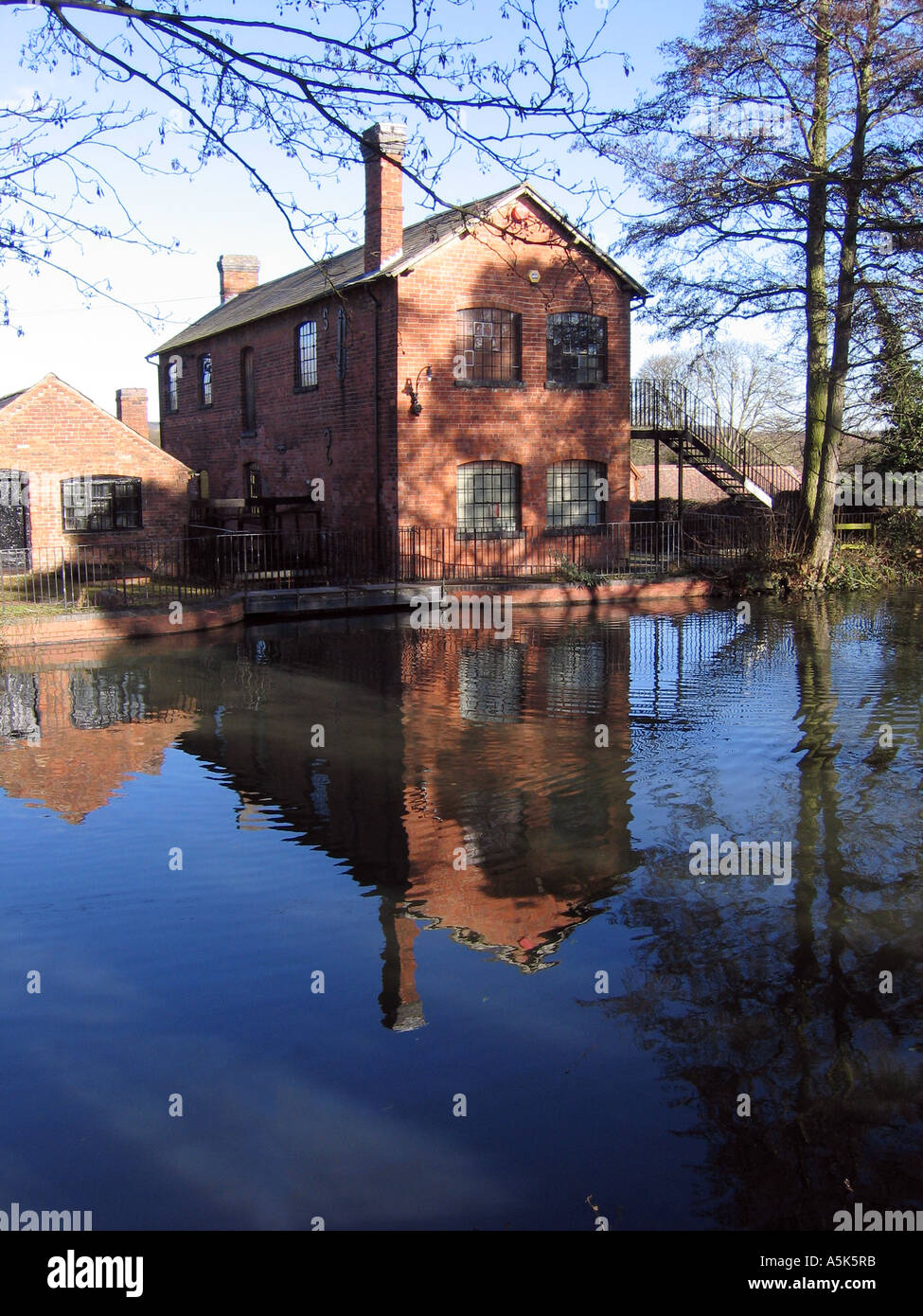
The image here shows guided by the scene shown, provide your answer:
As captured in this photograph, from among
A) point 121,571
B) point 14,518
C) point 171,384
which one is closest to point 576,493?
point 121,571

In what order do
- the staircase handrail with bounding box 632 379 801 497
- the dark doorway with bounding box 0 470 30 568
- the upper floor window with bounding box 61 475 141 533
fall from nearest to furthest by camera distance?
the dark doorway with bounding box 0 470 30 568
the upper floor window with bounding box 61 475 141 533
the staircase handrail with bounding box 632 379 801 497

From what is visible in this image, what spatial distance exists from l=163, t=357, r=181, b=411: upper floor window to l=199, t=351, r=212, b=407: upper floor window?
6.22 ft

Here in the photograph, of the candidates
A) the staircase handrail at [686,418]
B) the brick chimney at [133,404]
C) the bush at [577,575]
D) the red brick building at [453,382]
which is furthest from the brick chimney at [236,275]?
the bush at [577,575]

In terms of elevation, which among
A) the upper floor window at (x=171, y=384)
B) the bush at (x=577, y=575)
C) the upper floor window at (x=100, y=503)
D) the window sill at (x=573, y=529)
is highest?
the upper floor window at (x=171, y=384)

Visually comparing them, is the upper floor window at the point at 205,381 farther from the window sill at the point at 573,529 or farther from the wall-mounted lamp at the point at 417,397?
the window sill at the point at 573,529

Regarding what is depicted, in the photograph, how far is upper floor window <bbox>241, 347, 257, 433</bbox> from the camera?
29.3m

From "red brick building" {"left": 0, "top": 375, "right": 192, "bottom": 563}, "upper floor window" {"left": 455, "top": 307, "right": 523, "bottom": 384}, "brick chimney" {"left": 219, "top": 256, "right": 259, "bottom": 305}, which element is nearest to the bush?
"upper floor window" {"left": 455, "top": 307, "right": 523, "bottom": 384}

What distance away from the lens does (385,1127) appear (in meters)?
3.87

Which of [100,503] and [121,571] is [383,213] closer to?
[100,503]

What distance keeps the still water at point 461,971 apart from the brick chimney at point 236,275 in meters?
27.7

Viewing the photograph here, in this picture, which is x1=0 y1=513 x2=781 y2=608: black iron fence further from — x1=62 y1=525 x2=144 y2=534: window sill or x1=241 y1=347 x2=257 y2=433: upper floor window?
x1=241 y1=347 x2=257 y2=433: upper floor window

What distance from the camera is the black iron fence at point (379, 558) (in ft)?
71.4

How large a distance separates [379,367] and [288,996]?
19.6 meters
